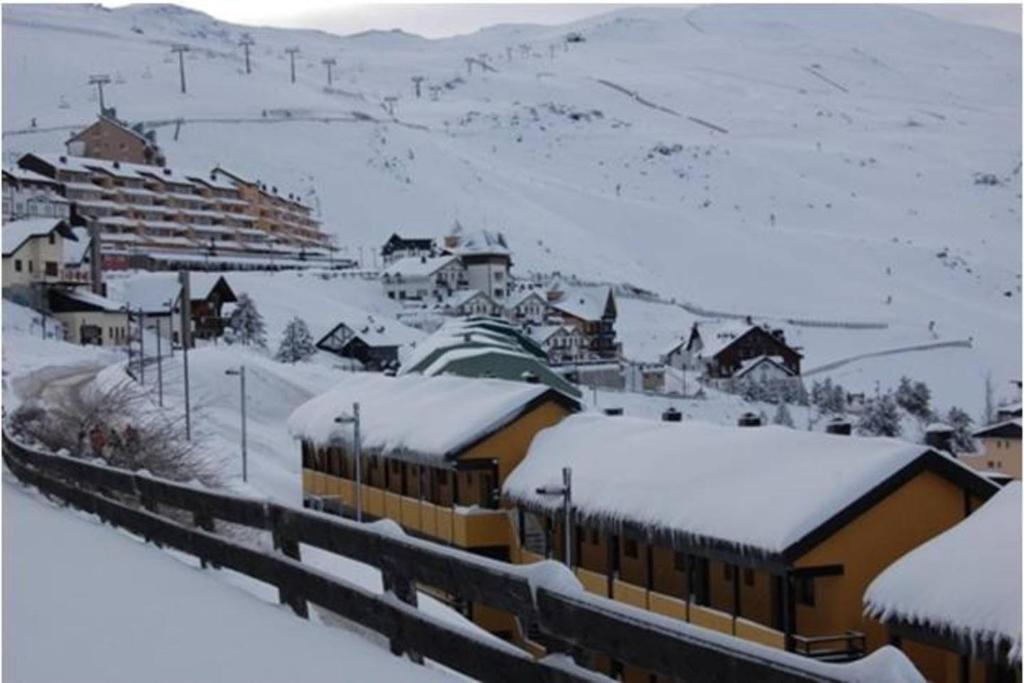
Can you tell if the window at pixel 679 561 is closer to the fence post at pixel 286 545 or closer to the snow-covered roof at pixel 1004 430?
the fence post at pixel 286 545

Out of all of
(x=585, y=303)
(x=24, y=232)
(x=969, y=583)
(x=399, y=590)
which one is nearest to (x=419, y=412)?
(x=969, y=583)

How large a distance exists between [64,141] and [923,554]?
16586cm

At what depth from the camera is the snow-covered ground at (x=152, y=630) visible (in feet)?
22.6

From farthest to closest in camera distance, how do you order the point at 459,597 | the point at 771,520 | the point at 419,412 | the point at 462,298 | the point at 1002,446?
the point at 462,298
the point at 1002,446
the point at 419,412
the point at 771,520
the point at 459,597

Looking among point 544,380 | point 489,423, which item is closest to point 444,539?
point 489,423

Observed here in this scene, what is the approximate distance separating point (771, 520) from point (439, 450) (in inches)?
419

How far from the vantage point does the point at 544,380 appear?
4494 cm

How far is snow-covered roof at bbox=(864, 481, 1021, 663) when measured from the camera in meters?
13.0

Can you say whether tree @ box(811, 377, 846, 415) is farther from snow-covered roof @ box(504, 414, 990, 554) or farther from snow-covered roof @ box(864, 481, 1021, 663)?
snow-covered roof @ box(864, 481, 1021, 663)

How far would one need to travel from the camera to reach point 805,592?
18.3m

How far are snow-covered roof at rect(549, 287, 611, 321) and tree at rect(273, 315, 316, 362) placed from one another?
27.2m

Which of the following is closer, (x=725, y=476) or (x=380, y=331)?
(x=725, y=476)

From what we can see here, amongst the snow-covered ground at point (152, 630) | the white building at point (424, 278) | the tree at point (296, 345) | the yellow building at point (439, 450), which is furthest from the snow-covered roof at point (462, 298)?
the snow-covered ground at point (152, 630)

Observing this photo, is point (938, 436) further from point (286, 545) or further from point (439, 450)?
point (286, 545)
